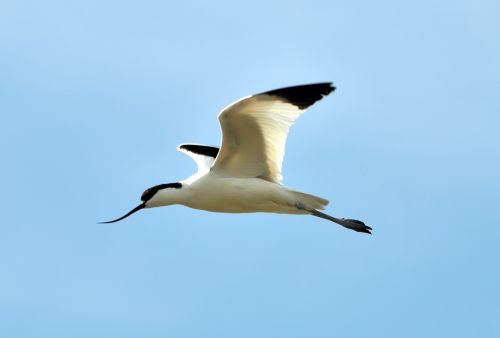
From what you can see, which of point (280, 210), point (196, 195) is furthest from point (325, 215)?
point (196, 195)

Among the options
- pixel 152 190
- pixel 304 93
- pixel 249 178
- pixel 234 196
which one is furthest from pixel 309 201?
pixel 152 190

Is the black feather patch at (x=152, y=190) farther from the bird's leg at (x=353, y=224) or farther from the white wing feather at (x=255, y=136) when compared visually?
the bird's leg at (x=353, y=224)

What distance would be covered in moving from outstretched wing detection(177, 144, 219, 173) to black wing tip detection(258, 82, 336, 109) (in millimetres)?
2859

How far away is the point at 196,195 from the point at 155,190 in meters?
0.57

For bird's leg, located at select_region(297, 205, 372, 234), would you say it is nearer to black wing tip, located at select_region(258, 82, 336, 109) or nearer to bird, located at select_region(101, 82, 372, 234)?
bird, located at select_region(101, 82, 372, 234)

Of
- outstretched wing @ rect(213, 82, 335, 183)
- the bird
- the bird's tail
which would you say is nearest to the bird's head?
the bird

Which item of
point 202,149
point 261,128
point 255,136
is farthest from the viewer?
point 202,149

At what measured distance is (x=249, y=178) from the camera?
15.4 meters

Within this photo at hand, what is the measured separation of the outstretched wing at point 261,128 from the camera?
14367 millimetres

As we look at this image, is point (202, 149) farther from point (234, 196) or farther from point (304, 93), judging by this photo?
point (304, 93)

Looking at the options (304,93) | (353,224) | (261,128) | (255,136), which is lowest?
(353,224)

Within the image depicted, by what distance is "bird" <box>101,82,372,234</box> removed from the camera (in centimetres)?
1483

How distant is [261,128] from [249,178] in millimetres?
789

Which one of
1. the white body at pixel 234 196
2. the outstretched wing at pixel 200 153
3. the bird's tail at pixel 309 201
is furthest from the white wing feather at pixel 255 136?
the outstretched wing at pixel 200 153
